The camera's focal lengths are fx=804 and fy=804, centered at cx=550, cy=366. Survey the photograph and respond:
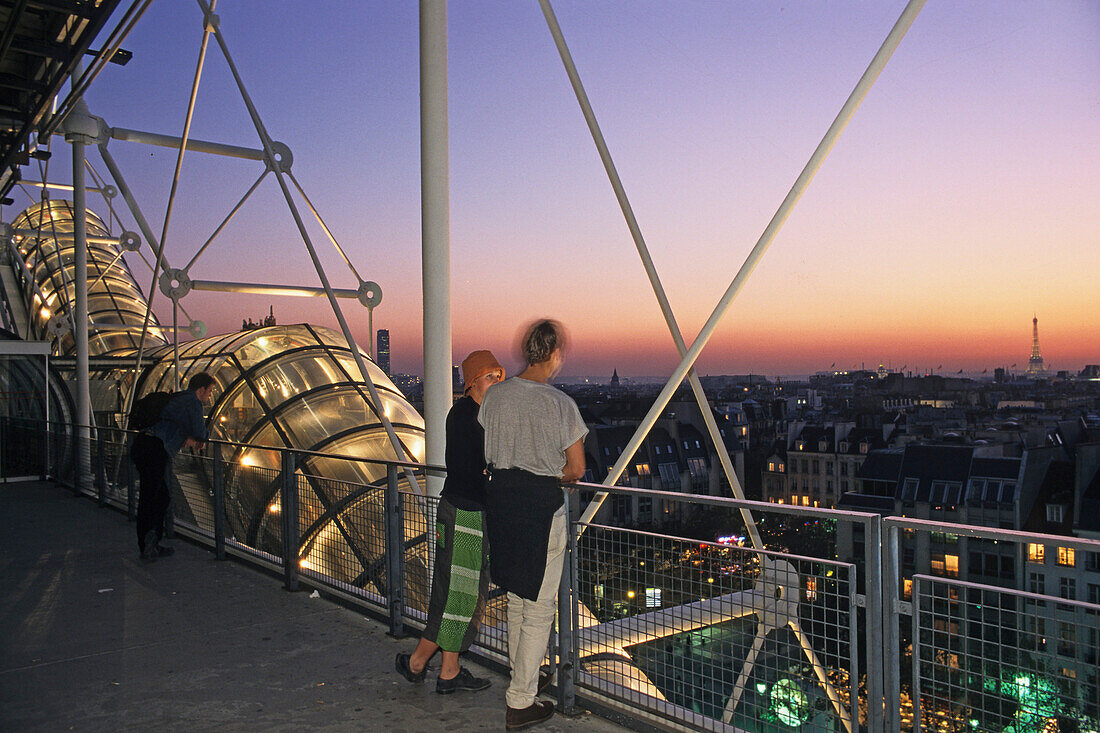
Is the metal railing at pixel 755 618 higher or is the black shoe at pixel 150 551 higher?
the metal railing at pixel 755 618

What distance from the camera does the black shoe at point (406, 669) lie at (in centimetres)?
387

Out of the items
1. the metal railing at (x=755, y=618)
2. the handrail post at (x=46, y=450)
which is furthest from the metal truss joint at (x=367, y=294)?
the metal railing at (x=755, y=618)

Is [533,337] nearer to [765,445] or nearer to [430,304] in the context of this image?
[430,304]

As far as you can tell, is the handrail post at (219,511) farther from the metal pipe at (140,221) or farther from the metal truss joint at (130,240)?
the metal truss joint at (130,240)

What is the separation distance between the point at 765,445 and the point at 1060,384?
29468mm

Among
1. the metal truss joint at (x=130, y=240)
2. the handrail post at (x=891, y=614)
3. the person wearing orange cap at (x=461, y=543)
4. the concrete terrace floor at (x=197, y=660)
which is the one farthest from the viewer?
the metal truss joint at (x=130, y=240)

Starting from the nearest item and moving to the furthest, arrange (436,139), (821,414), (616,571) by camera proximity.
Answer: (616,571) < (436,139) < (821,414)

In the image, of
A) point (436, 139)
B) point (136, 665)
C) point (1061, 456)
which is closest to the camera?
point (136, 665)

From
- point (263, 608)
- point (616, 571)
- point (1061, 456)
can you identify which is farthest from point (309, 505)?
point (1061, 456)

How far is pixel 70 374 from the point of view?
Result: 2058 cm

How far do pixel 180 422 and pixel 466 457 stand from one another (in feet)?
14.2

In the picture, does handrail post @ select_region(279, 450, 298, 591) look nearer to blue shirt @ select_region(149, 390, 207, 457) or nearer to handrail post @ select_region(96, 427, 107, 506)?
blue shirt @ select_region(149, 390, 207, 457)

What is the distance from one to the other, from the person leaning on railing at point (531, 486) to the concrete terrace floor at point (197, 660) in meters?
0.34

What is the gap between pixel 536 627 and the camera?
3.38 metres
